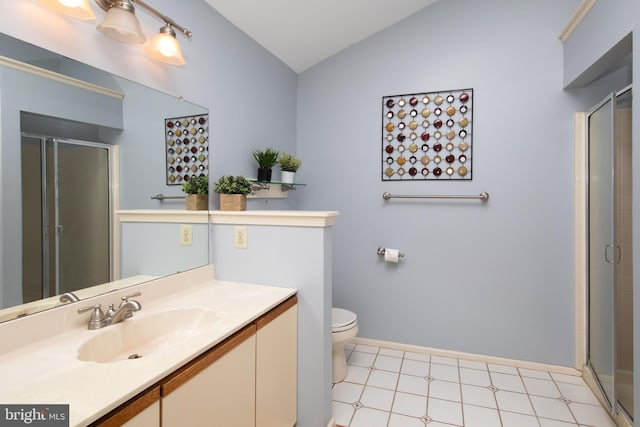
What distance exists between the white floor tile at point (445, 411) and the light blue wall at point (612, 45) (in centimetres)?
79

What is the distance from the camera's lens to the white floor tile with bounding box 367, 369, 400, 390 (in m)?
2.19

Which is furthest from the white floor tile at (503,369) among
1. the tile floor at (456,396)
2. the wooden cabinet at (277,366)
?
the wooden cabinet at (277,366)

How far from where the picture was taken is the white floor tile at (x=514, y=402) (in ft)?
6.34

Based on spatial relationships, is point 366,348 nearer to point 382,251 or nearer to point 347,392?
point 347,392

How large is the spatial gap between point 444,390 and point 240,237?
1.63 m

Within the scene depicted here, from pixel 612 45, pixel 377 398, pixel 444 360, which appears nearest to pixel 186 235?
pixel 377 398

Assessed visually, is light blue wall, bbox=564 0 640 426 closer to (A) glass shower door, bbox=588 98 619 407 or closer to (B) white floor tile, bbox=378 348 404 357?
(A) glass shower door, bbox=588 98 619 407

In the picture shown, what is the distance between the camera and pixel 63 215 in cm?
115

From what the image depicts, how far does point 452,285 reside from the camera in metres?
2.54

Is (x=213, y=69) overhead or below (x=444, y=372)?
overhead

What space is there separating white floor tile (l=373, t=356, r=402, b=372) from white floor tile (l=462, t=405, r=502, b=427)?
0.55 metres

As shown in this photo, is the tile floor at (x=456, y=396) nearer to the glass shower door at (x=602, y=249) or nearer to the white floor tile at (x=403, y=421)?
the white floor tile at (x=403, y=421)

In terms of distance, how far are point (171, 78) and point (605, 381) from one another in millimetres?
2914

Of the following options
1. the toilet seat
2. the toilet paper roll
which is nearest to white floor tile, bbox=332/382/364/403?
the toilet seat
